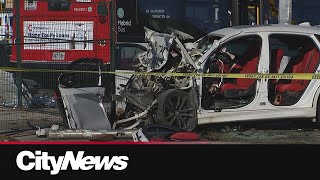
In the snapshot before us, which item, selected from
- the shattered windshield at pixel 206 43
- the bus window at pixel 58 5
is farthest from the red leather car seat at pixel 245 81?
the bus window at pixel 58 5

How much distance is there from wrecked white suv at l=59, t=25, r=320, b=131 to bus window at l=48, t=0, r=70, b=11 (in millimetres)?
5056

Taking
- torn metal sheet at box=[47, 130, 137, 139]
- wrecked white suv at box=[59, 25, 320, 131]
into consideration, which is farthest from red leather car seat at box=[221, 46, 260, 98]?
torn metal sheet at box=[47, 130, 137, 139]

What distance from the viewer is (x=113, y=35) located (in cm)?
1136

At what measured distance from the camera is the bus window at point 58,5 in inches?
535

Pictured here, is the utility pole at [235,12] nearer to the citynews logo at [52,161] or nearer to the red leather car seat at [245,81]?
the red leather car seat at [245,81]

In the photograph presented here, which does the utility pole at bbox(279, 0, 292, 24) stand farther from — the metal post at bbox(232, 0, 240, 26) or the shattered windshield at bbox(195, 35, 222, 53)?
the metal post at bbox(232, 0, 240, 26)

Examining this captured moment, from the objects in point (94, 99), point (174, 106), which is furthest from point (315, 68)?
point (94, 99)

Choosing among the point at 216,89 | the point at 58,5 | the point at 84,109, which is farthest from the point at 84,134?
the point at 58,5

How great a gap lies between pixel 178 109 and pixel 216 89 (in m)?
0.69

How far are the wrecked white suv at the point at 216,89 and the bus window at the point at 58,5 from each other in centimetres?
506

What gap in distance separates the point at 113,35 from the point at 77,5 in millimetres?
2589

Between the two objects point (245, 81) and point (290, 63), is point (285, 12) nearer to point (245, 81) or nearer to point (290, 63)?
point (290, 63)

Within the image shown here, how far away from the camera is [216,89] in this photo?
8.95m

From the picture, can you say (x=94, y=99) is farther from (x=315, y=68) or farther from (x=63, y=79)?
(x=315, y=68)
